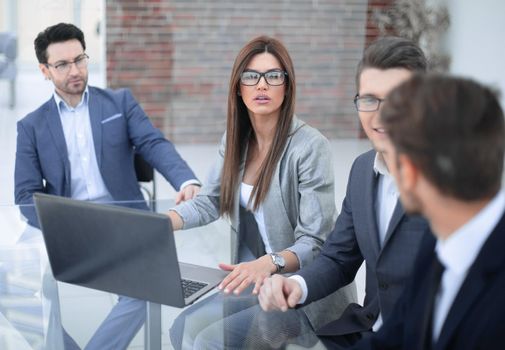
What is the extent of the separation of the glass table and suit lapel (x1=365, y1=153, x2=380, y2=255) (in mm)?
274

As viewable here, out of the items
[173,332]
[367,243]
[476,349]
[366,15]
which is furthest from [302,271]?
[366,15]

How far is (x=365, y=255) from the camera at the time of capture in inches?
72.9

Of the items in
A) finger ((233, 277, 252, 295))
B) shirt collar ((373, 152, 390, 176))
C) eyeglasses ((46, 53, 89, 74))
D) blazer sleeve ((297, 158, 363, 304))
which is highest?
eyeglasses ((46, 53, 89, 74))

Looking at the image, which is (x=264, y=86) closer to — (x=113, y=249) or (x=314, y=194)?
(x=314, y=194)

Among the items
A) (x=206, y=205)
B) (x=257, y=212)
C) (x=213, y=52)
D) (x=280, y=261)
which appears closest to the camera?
(x=280, y=261)

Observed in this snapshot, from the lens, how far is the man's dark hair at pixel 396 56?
5.65 feet

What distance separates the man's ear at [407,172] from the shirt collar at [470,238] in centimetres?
10

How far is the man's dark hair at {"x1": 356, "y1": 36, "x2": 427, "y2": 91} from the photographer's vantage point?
5.65 feet

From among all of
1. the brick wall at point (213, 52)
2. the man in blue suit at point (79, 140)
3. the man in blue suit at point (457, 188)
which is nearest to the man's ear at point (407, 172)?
the man in blue suit at point (457, 188)

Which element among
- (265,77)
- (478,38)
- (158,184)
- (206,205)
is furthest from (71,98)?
(478,38)

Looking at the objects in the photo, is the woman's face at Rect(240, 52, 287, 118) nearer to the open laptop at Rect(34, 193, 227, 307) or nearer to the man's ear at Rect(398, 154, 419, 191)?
the open laptop at Rect(34, 193, 227, 307)

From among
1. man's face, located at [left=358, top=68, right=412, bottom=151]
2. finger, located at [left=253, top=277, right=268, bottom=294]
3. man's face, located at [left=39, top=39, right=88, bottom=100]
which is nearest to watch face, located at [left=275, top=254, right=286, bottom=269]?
finger, located at [left=253, top=277, right=268, bottom=294]

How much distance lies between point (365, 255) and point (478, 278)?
748 millimetres

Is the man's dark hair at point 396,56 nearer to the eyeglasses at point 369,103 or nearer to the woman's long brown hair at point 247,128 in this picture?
the eyeglasses at point 369,103
